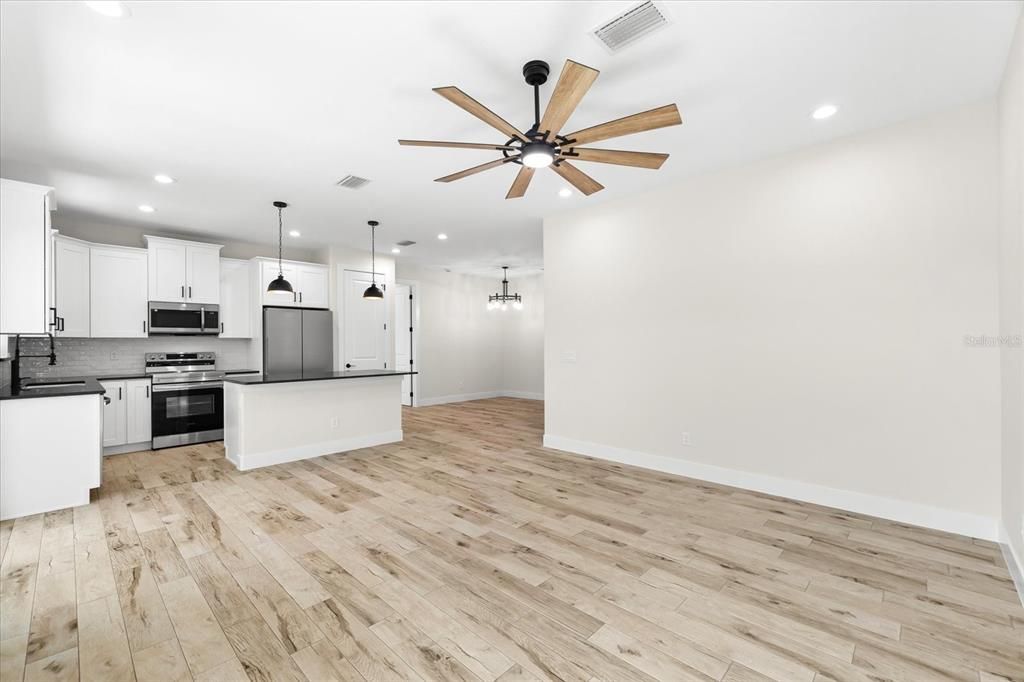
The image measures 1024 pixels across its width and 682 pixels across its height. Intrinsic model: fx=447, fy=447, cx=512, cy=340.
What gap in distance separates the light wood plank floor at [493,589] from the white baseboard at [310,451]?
0.71 meters

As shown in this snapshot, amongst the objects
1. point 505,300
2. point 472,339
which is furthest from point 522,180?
point 472,339

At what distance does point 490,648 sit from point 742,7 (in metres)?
3.07

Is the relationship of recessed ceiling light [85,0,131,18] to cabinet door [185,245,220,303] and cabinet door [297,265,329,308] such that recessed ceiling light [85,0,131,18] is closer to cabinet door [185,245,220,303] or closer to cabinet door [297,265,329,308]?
cabinet door [185,245,220,303]

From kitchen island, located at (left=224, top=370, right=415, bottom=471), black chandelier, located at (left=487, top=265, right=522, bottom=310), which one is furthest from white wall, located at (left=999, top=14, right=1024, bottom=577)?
black chandelier, located at (left=487, top=265, right=522, bottom=310)

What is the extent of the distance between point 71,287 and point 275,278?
2.08 m

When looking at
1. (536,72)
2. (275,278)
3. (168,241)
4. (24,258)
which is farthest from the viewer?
(275,278)

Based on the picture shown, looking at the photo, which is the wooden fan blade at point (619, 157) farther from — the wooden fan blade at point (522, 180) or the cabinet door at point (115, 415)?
the cabinet door at point (115, 415)

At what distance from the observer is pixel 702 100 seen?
2854 mm

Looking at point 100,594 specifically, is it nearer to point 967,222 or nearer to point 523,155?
point 523,155

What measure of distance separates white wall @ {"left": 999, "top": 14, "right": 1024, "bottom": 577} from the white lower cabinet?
762 centimetres

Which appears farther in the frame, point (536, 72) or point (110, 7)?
point (536, 72)

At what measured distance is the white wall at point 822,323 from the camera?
9.77 ft

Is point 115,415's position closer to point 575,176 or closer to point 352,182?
point 352,182

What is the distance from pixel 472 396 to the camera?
985cm
